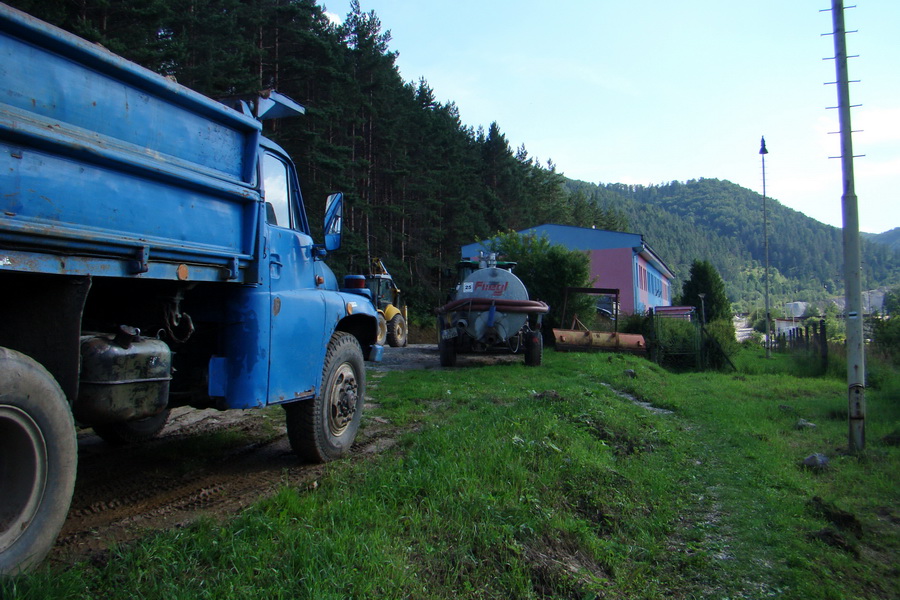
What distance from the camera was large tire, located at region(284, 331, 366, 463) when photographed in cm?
505

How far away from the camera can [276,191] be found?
5.18 meters

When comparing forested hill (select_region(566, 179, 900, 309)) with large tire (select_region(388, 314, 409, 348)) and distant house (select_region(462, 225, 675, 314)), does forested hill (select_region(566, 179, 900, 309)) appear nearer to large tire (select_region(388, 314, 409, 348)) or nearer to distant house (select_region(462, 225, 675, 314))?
distant house (select_region(462, 225, 675, 314))

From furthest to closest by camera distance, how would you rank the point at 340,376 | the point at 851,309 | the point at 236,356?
the point at 851,309, the point at 340,376, the point at 236,356

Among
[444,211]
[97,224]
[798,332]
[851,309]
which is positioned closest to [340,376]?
[97,224]

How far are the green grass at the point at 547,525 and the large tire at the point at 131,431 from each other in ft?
7.29

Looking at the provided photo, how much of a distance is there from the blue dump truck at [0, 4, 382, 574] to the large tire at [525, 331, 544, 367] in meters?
9.33

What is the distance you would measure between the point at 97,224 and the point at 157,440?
3.62 metres

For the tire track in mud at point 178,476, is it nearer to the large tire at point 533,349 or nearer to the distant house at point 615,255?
the large tire at point 533,349

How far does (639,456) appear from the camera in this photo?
646 cm

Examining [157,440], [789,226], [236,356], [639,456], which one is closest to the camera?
[236,356]

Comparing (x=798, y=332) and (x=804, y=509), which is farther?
(x=798, y=332)

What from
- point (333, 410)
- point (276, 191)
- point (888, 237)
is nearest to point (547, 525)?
point (333, 410)

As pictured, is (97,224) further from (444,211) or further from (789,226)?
(789,226)

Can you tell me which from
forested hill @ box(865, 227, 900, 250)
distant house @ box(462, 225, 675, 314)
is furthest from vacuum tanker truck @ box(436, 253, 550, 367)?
forested hill @ box(865, 227, 900, 250)
